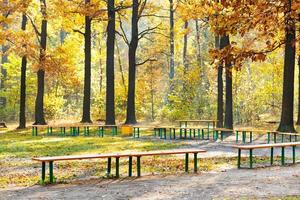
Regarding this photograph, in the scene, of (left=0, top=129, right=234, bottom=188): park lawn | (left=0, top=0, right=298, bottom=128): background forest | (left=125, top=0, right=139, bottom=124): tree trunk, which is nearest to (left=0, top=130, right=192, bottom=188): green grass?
(left=0, top=129, right=234, bottom=188): park lawn

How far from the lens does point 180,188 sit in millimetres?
9359

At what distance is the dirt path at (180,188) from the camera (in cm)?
864

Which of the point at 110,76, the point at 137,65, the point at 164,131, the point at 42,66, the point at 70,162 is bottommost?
the point at 70,162

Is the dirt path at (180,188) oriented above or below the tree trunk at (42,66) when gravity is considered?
below

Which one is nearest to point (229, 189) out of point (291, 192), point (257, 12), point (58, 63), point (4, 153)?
point (291, 192)

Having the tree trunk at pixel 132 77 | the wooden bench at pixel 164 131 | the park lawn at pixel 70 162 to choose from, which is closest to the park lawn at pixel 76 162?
the park lawn at pixel 70 162

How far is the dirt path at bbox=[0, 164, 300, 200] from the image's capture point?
8.64 metres

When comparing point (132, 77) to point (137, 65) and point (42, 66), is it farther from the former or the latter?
point (42, 66)

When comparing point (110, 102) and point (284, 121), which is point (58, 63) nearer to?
point (110, 102)

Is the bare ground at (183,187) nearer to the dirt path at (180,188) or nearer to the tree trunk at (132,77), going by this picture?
the dirt path at (180,188)

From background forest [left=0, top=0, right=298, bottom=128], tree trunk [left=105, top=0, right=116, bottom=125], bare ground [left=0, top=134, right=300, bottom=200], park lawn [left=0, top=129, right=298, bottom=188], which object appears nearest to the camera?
bare ground [left=0, top=134, right=300, bottom=200]

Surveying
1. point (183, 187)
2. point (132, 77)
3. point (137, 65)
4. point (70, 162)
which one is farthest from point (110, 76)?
point (183, 187)

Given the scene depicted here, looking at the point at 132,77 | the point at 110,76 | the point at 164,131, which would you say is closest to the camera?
the point at 164,131

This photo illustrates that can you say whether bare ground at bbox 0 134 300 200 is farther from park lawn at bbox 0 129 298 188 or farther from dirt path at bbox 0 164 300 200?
park lawn at bbox 0 129 298 188
